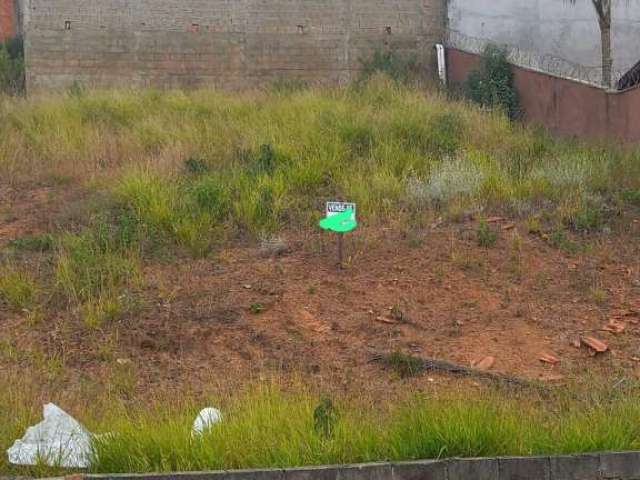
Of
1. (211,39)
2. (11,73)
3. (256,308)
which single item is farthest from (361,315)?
(11,73)

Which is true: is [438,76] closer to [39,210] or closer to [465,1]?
[465,1]

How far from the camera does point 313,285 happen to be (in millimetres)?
5848

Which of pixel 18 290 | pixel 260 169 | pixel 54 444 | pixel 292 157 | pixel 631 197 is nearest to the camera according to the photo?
pixel 54 444

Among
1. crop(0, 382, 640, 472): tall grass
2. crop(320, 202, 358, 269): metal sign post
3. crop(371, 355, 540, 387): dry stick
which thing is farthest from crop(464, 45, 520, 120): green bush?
crop(0, 382, 640, 472): tall grass

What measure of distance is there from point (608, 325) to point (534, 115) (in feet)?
26.2

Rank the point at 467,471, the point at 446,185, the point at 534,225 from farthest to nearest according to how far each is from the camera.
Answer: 1. the point at 446,185
2. the point at 534,225
3. the point at 467,471

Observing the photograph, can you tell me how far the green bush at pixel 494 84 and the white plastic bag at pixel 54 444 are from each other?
10296 millimetres

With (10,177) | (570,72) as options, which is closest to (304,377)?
(10,177)

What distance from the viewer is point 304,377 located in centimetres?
455

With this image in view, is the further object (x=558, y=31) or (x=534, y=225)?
(x=558, y=31)

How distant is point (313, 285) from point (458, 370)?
1.59 meters

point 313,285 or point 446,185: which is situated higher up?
point 446,185

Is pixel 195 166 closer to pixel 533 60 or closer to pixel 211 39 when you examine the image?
pixel 211 39

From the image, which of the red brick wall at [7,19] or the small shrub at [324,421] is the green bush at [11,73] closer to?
the red brick wall at [7,19]
